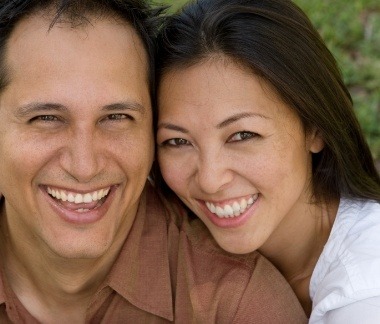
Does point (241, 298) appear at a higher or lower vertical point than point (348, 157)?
lower

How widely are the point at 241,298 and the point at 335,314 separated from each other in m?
0.34

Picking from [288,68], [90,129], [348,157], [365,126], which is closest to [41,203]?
[90,129]

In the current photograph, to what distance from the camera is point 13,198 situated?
2723 millimetres

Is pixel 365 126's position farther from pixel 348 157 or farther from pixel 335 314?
pixel 335 314

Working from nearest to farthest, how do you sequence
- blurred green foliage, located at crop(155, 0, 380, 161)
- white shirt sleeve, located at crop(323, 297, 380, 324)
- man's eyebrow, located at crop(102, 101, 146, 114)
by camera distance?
white shirt sleeve, located at crop(323, 297, 380, 324) < man's eyebrow, located at crop(102, 101, 146, 114) < blurred green foliage, located at crop(155, 0, 380, 161)

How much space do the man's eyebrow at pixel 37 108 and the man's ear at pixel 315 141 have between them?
3.21ft

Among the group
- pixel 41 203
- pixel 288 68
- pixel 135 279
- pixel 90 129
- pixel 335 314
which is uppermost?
pixel 288 68

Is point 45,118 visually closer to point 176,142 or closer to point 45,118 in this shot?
point 45,118

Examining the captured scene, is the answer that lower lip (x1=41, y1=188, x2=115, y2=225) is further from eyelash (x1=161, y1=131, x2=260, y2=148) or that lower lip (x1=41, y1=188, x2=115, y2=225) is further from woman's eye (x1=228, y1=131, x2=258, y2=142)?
woman's eye (x1=228, y1=131, x2=258, y2=142)

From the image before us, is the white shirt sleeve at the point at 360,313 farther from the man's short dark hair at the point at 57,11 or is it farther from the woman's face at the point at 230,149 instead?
the man's short dark hair at the point at 57,11

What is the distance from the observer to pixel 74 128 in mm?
2576

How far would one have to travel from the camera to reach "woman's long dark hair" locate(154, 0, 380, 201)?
2.71 meters

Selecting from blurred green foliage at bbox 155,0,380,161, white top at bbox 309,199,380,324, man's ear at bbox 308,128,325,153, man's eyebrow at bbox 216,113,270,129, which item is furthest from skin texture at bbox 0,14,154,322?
blurred green foliage at bbox 155,0,380,161

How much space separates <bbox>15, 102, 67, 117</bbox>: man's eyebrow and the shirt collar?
656 millimetres
